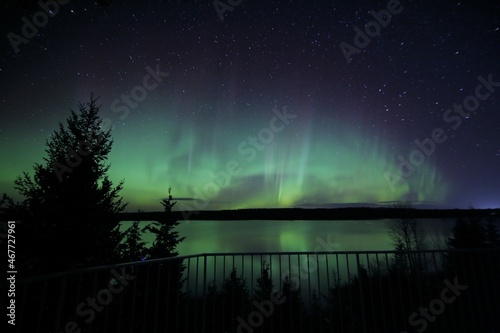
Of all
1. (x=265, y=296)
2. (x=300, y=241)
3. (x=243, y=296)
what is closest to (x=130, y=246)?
(x=265, y=296)

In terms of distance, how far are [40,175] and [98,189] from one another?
166 cm

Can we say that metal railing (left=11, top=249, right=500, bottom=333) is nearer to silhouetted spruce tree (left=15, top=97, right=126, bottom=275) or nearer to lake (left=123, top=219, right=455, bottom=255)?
silhouetted spruce tree (left=15, top=97, right=126, bottom=275)

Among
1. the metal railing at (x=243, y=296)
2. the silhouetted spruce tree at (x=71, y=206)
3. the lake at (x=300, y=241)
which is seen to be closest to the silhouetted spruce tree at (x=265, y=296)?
the metal railing at (x=243, y=296)

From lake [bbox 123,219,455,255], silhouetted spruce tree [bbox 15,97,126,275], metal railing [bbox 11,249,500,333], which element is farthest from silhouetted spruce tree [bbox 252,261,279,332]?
lake [bbox 123,219,455,255]

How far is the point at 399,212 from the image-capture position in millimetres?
33938

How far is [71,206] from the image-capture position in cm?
802

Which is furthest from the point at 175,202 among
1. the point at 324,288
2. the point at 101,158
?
the point at 324,288

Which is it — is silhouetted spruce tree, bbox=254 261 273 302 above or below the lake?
above

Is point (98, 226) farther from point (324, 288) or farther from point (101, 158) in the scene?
point (324, 288)

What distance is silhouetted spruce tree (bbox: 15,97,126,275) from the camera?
24.2 feet

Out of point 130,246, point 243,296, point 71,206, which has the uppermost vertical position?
point 71,206

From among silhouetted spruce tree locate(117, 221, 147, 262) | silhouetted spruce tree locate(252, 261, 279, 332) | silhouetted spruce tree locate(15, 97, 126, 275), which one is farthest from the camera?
silhouetted spruce tree locate(117, 221, 147, 262)

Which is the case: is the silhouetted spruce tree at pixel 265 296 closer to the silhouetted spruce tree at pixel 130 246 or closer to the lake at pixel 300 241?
the silhouetted spruce tree at pixel 130 246

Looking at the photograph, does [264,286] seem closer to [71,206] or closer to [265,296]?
[265,296]
